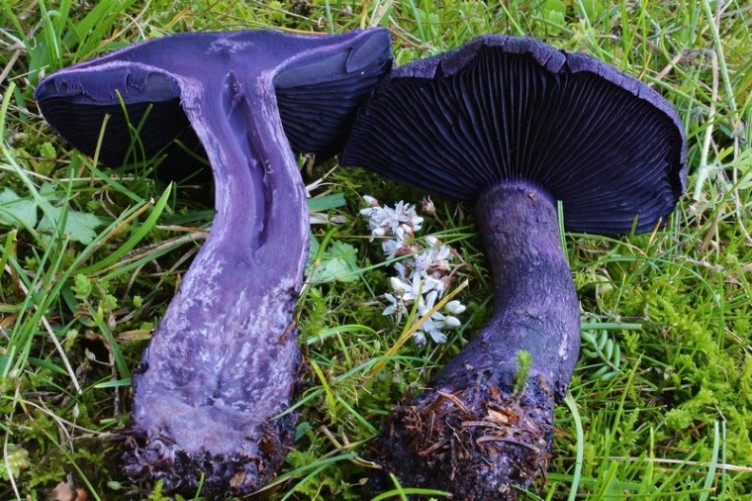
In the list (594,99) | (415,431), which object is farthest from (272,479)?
(594,99)

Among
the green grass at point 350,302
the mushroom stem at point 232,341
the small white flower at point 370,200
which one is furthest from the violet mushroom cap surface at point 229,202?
the small white flower at point 370,200

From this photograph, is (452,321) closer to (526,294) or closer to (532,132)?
(526,294)

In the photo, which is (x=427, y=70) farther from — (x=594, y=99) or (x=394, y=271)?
(x=394, y=271)

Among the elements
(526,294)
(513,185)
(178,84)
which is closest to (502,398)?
(526,294)

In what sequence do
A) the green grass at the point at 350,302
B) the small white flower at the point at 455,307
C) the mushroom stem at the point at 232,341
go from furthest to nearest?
the small white flower at the point at 455,307
the green grass at the point at 350,302
the mushroom stem at the point at 232,341

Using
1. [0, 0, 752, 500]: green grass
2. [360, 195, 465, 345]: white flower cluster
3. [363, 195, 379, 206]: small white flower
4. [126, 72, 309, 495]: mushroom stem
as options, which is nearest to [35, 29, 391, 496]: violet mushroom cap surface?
[126, 72, 309, 495]: mushroom stem

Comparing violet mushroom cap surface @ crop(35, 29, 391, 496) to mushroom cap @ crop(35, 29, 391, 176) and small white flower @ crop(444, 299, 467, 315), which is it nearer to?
mushroom cap @ crop(35, 29, 391, 176)

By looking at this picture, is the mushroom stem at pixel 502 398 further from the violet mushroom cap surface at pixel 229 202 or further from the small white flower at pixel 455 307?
the violet mushroom cap surface at pixel 229 202
